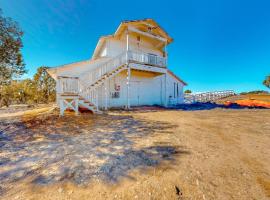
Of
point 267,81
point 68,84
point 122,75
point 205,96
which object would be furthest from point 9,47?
point 267,81

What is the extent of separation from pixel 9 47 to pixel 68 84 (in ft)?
13.2

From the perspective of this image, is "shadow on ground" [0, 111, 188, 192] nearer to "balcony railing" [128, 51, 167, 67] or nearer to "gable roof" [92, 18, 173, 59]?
"balcony railing" [128, 51, 167, 67]

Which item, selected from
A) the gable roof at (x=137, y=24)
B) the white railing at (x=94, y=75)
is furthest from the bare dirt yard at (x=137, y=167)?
the gable roof at (x=137, y=24)

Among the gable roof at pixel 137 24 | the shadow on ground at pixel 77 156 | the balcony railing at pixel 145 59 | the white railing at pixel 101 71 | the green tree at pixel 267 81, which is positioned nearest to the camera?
the shadow on ground at pixel 77 156

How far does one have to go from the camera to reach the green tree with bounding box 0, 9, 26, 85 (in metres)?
8.24

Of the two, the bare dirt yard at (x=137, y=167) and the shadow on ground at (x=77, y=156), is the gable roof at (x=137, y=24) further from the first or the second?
the bare dirt yard at (x=137, y=167)

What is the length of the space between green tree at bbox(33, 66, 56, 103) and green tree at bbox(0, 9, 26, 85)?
22.0m

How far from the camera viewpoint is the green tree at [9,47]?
8242 mm

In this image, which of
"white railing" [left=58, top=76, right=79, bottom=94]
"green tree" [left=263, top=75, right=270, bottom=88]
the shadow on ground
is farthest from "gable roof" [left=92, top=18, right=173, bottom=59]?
"green tree" [left=263, top=75, right=270, bottom=88]

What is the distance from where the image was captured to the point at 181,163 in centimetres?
309

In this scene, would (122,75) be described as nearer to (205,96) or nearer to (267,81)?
(205,96)

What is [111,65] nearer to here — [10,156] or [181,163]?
[10,156]

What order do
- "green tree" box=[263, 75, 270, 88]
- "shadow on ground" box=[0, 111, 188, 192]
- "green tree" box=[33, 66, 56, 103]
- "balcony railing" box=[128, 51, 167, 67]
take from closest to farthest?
"shadow on ground" box=[0, 111, 188, 192]
"balcony railing" box=[128, 51, 167, 67]
"green tree" box=[33, 66, 56, 103]
"green tree" box=[263, 75, 270, 88]

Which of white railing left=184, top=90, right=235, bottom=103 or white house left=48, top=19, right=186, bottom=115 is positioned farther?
white railing left=184, top=90, right=235, bottom=103
